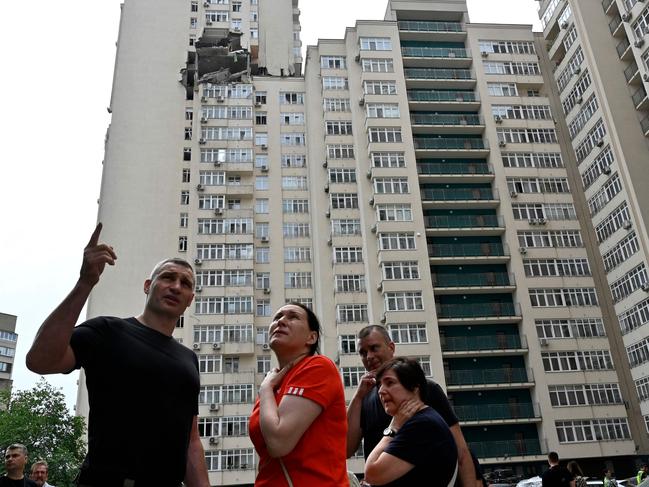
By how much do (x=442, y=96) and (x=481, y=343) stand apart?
72.5ft

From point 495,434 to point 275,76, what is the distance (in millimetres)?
37459

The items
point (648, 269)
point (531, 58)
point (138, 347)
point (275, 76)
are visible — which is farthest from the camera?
point (275, 76)

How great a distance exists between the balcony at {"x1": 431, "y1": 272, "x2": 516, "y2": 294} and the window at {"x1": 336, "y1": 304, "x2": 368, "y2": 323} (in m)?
5.79

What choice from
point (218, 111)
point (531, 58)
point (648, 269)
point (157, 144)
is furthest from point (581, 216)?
point (157, 144)

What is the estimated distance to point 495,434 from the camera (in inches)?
1513

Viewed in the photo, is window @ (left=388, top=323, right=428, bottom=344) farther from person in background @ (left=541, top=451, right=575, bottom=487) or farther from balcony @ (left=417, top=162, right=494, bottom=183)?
person in background @ (left=541, top=451, right=575, bottom=487)

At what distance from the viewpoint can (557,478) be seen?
31.5 ft

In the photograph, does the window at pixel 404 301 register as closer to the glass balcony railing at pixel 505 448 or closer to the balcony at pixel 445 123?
the glass balcony railing at pixel 505 448

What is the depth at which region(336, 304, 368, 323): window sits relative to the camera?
1633 inches

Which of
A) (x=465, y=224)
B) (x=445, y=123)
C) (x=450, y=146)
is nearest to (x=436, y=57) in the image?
(x=445, y=123)

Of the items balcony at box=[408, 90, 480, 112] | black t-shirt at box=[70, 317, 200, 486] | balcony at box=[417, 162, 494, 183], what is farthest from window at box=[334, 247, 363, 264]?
black t-shirt at box=[70, 317, 200, 486]

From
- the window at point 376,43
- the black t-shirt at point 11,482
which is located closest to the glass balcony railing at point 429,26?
the window at point 376,43

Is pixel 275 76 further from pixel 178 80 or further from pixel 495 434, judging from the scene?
pixel 495 434

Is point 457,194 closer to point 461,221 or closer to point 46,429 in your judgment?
point 461,221
